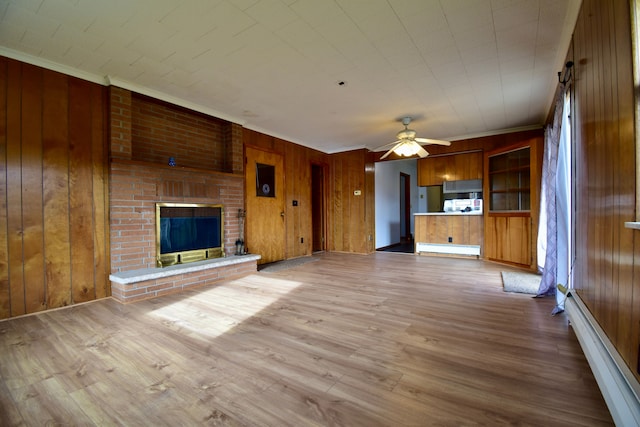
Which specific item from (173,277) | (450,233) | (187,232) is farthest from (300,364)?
(450,233)

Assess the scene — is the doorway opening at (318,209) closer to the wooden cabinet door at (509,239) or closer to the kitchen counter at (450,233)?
the kitchen counter at (450,233)

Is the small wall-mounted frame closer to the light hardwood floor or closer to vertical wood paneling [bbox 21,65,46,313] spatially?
the light hardwood floor

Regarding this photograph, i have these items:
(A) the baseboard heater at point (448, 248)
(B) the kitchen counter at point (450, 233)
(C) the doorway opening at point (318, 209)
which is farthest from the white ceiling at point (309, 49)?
(C) the doorway opening at point (318, 209)

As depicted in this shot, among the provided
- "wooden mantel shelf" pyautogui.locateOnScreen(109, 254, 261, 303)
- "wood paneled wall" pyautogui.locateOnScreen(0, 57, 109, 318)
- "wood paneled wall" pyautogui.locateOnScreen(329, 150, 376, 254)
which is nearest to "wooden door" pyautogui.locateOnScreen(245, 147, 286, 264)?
"wooden mantel shelf" pyautogui.locateOnScreen(109, 254, 261, 303)

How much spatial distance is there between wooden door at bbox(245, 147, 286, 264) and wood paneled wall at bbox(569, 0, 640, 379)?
4154 mm

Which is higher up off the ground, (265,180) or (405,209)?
(265,180)

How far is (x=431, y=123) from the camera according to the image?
470 centimetres

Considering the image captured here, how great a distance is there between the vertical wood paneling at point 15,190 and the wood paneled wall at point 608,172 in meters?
4.23

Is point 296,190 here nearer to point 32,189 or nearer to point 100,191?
point 100,191

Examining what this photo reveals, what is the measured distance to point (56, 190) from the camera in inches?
107

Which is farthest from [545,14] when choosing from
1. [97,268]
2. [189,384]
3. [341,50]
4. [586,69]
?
[97,268]

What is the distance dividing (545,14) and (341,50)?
158cm

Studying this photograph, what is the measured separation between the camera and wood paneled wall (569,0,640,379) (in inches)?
45.9

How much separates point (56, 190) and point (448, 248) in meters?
6.14
